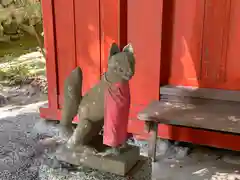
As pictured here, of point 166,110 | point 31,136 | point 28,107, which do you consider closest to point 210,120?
point 166,110

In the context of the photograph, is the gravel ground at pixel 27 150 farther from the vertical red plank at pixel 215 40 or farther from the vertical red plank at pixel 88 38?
the vertical red plank at pixel 215 40

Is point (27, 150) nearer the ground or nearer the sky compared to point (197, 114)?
nearer the ground

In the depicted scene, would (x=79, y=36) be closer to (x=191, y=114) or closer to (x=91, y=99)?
(x=191, y=114)

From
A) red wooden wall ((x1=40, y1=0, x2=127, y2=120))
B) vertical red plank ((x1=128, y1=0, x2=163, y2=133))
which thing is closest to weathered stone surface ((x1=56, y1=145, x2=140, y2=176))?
vertical red plank ((x1=128, y1=0, x2=163, y2=133))

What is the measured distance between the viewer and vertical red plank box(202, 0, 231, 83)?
11.0 ft

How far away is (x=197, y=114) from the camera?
125 inches

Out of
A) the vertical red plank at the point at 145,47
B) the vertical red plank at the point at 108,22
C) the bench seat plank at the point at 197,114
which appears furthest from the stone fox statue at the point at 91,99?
the vertical red plank at the point at 108,22

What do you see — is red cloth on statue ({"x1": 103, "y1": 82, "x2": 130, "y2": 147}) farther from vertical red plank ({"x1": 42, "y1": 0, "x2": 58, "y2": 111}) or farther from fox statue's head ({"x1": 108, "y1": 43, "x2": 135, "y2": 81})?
vertical red plank ({"x1": 42, "y1": 0, "x2": 58, "y2": 111})

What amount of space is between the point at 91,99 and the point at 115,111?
0.73ft

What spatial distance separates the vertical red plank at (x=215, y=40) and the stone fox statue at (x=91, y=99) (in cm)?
166

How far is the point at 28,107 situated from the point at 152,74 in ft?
6.60

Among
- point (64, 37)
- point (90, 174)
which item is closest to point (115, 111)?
point (90, 174)

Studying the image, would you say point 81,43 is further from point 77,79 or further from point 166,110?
point 77,79

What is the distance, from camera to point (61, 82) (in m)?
4.11
